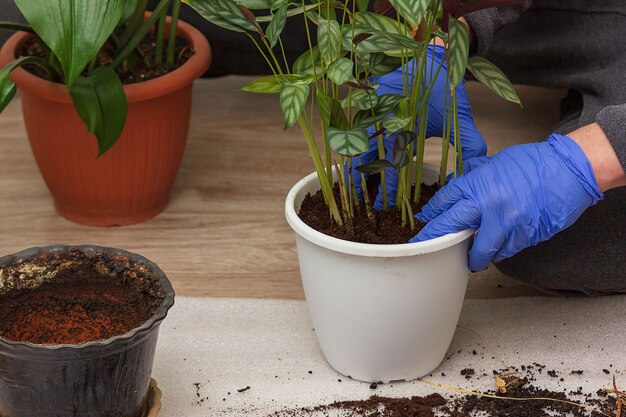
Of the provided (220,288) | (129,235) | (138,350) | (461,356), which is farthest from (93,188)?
(461,356)

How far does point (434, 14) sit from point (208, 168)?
89 centimetres

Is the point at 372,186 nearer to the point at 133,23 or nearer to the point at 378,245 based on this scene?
the point at 378,245

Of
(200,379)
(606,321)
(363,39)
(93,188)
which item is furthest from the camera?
(93,188)

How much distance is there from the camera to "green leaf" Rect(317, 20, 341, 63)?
3.69 ft

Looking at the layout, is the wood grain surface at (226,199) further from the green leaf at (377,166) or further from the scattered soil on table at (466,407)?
the green leaf at (377,166)

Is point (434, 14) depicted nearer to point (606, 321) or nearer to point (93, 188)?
point (606, 321)

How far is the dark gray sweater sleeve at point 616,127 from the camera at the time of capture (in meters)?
1.30

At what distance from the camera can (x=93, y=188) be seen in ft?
5.58

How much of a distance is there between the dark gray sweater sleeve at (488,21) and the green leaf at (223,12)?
0.52 meters

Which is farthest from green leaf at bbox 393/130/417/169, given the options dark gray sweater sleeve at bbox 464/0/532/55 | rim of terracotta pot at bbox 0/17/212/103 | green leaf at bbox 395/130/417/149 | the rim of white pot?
rim of terracotta pot at bbox 0/17/212/103

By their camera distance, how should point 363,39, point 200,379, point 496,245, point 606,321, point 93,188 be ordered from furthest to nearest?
point 93,188
point 606,321
point 200,379
point 496,245
point 363,39

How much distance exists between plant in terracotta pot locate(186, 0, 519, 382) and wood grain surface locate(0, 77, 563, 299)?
271mm

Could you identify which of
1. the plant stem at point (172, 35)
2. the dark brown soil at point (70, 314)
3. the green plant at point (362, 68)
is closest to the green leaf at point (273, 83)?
the green plant at point (362, 68)

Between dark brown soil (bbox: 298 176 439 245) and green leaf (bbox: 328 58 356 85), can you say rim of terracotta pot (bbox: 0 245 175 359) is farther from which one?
green leaf (bbox: 328 58 356 85)
